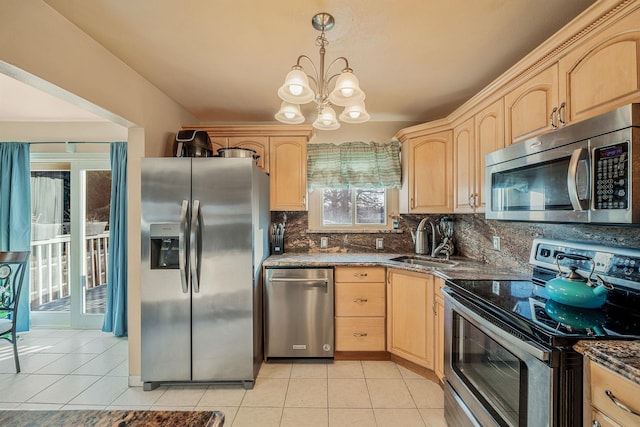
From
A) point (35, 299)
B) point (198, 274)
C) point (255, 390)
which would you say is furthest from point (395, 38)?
point (35, 299)

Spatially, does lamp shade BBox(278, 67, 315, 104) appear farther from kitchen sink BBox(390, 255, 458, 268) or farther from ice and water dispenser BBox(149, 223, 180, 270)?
kitchen sink BBox(390, 255, 458, 268)

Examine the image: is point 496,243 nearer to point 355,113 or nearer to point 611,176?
point 611,176

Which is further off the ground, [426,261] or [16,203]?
[16,203]

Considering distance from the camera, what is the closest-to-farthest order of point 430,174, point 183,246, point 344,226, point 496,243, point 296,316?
point 183,246, point 496,243, point 296,316, point 430,174, point 344,226

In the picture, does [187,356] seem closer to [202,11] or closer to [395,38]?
[202,11]

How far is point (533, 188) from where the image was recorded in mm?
1439

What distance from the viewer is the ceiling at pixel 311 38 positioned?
55.5 inches

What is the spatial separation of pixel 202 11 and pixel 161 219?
1393mm

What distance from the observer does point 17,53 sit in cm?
A: 126

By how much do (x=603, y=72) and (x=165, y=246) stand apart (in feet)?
8.89

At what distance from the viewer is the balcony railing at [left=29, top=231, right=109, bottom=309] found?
10.5ft

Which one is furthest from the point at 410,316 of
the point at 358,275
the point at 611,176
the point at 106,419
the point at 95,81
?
the point at 95,81

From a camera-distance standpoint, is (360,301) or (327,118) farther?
(360,301)

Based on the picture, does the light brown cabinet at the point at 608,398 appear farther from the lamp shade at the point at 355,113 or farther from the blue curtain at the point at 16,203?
the blue curtain at the point at 16,203
